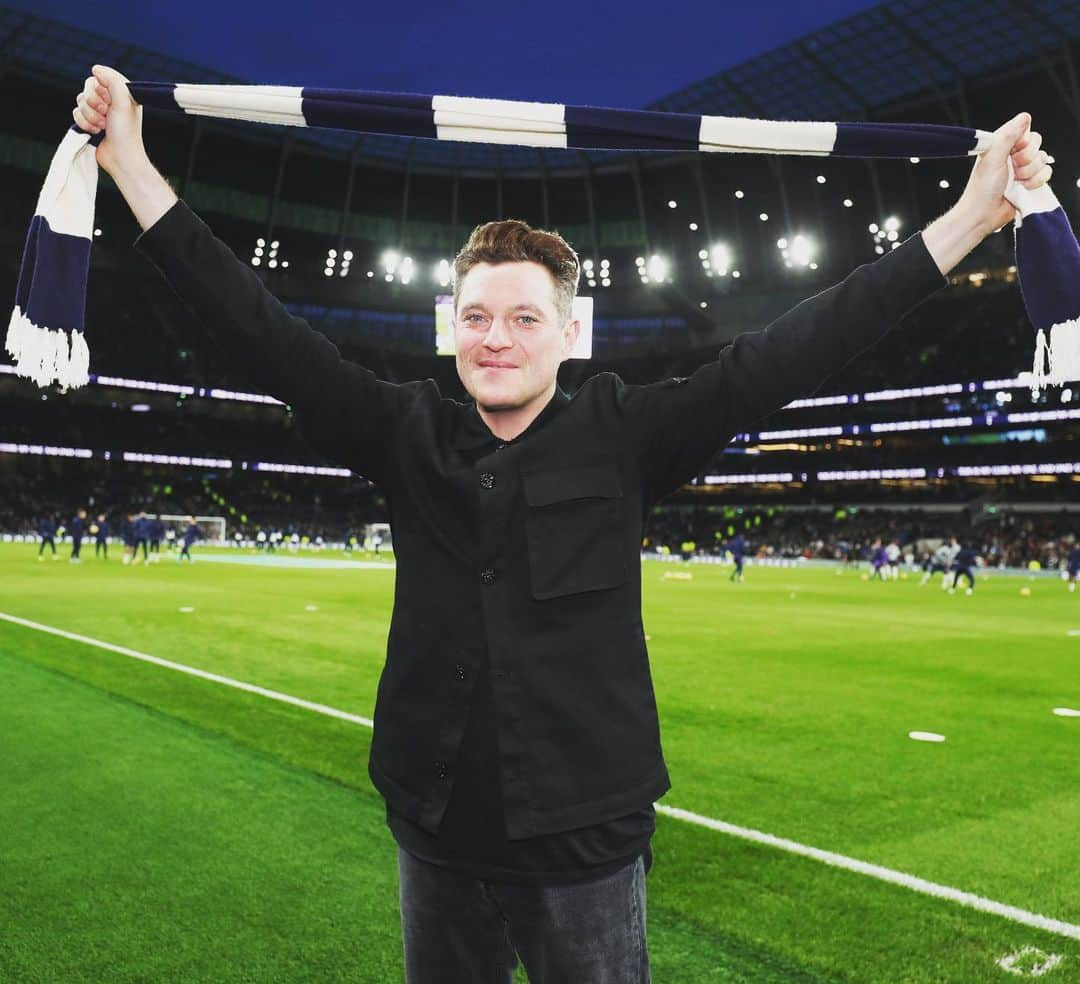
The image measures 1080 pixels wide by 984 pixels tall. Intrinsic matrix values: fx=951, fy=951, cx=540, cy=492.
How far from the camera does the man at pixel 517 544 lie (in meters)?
1.95

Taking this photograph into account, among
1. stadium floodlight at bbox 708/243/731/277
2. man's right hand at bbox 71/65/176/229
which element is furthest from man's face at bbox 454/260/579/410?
stadium floodlight at bbox 708/243/731/277

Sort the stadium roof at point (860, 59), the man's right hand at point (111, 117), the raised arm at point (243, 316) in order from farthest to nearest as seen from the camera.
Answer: the stadium roof at point (860, 59) < the man's right hand at point (111, 117) < the raised arm at point (243, 316)

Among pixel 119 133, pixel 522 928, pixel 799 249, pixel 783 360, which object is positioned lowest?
pixel 522 928

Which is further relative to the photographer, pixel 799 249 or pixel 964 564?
pixel 799 249

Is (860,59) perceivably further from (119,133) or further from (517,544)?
(517,544)

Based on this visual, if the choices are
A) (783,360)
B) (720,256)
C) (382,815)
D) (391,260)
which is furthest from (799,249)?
(783,360)

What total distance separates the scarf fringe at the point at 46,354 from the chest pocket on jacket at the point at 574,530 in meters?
1.26

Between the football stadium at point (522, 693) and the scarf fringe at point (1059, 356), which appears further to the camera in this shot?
the scarf fringe at point (1059, 356)

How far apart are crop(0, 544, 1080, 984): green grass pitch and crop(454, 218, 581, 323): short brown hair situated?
2946 millimetres

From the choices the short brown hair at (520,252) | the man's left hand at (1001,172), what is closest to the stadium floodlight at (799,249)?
the man's left hand at (1001,172)

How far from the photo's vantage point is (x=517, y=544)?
2045 millimetres

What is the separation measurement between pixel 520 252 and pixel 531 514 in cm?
57

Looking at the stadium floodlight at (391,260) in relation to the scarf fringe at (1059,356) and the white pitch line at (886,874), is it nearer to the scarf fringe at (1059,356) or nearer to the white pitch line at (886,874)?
the white pitch line at (886,874)

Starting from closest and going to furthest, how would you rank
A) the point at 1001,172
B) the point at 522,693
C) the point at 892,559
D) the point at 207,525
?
1. the point at 522,693
2. the point at 1001,172
3. the point at 892,559
4. the point at 207,525
